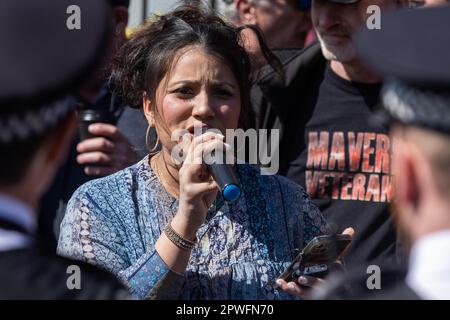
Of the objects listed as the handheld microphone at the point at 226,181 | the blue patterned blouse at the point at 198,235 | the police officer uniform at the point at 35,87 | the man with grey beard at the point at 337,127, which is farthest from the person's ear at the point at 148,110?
the police officer uniform at the point at 35,87

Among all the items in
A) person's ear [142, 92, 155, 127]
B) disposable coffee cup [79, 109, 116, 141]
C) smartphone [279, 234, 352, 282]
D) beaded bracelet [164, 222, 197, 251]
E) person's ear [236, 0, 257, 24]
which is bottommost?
smartphone [279, 234, 352, 282]

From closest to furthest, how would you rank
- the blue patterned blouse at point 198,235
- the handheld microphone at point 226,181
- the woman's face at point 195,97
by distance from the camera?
the handheld microphone at point 226,181 < the blue patterned blouse at point 198,235 < the woman's face at point 195,97

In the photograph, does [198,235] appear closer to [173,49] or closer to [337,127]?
[173,49]

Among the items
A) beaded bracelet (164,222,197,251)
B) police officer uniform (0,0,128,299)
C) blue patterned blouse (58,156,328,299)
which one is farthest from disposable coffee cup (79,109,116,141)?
police officer uniform (0,0,128,299)

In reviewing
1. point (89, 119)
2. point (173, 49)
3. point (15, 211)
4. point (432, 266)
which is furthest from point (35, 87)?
point (89, 119)

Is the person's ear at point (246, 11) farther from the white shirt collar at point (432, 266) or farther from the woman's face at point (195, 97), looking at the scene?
the white shirt collar at point (432, 266)

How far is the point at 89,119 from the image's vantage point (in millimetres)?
3951

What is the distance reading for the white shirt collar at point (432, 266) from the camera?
1759mm

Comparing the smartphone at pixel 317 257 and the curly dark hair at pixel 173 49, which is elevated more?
the curly dark hair at pixel 173 49

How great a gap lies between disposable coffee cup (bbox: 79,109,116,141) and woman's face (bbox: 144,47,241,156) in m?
0.51

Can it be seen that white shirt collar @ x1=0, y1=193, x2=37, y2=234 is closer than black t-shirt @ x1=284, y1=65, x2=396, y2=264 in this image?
Yes

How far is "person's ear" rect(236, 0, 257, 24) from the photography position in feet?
16.5

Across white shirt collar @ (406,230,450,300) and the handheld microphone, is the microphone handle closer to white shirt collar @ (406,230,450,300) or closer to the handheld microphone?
the handheld microphone

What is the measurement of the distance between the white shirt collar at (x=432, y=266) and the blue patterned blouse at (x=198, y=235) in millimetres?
1313
